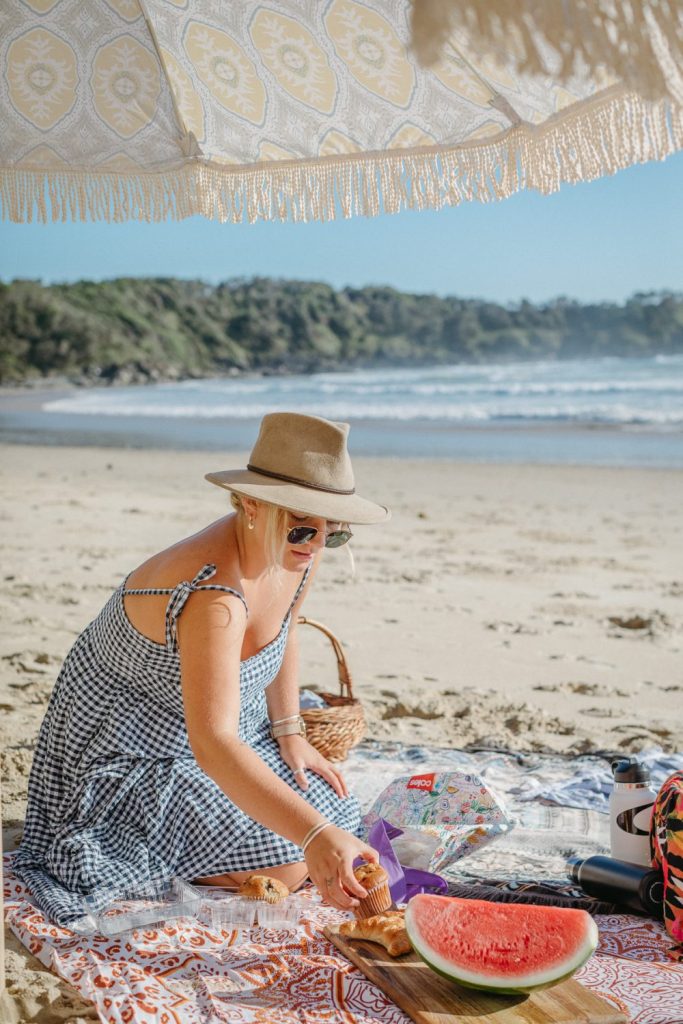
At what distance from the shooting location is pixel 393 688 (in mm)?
5520

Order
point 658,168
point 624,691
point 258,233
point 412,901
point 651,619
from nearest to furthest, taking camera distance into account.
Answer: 1. point 412,901
2. point 624,691
3. point 651,619
4. point 658,168
5. point 258,233

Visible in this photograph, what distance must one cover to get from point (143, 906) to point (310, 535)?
1169 millimetres

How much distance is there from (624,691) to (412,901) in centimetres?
319

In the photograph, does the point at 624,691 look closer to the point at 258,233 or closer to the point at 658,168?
the point at 658,168

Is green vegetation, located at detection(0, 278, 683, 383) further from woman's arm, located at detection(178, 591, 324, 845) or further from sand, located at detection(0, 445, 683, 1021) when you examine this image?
woman's arm, located at detection(178, 591, 324, 845)

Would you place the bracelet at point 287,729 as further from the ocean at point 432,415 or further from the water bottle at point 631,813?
the ocean at point 432,415

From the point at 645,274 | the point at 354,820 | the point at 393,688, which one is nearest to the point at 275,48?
the point at 354,820

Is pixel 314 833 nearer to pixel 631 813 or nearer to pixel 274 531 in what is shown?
pixel 274 531

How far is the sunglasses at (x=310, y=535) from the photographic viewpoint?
9.69 feet

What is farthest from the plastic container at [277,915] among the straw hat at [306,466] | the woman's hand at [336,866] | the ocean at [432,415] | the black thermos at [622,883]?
the ocean at [432,415]

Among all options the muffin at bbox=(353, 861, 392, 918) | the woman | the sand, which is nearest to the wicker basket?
the sand

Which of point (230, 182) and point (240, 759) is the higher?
point (230, 182)

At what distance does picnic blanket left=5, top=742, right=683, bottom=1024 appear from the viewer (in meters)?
2.50

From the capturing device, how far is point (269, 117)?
366cm
